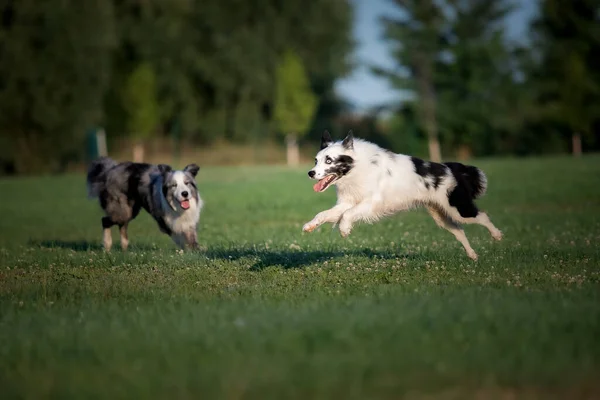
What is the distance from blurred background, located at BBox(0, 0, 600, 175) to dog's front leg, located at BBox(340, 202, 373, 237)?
169ft

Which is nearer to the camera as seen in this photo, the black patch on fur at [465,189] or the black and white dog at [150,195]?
the black patch on fur at [465,189]

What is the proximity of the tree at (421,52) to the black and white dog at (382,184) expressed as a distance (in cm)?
5456

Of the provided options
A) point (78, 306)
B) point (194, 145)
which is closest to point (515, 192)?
point (78, 306)

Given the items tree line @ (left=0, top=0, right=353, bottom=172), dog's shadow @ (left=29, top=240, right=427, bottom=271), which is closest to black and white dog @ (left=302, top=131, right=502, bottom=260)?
dog's shadow @ (left=29, top=240, right=427, bottom=271)

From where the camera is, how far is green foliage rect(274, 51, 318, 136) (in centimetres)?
6744

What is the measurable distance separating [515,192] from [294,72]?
4218 cm

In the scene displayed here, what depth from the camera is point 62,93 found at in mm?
59156

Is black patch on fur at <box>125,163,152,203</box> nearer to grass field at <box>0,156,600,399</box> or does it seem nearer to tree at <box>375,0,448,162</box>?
grass field at <box>0,156,600,399</box>

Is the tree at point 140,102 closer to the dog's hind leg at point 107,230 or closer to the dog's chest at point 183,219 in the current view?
the dog's hind leg at point 107,230

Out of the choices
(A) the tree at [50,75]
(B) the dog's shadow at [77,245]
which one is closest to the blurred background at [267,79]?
(A) the tree at [50,75]

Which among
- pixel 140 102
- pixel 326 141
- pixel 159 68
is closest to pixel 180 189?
pixel 326 141

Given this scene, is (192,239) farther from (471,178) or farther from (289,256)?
(471,178)

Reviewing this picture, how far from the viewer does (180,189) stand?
13.3 meters

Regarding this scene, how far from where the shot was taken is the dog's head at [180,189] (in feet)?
43.7
